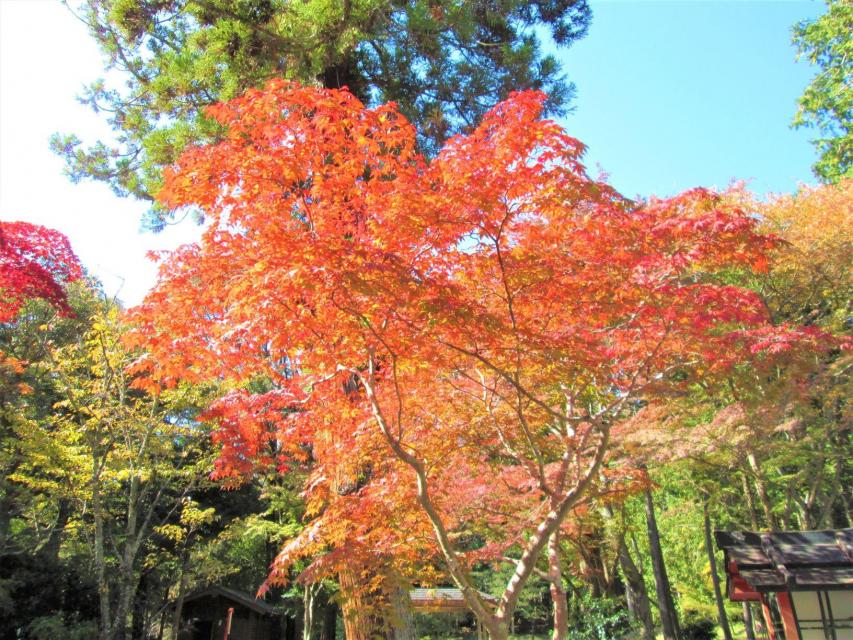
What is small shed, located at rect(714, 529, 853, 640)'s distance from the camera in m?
9.08

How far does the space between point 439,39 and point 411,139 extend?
3689 millimetres

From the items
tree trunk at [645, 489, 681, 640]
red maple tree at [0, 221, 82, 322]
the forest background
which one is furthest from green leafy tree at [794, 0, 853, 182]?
red maple tree at [0, 221, 82, 322]

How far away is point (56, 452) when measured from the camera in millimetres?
11266

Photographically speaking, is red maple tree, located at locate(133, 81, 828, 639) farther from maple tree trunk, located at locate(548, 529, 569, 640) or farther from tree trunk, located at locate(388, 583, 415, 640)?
tree trunk, located at locate(388, 583, 415, 640)

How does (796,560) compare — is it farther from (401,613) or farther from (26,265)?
(26,265)

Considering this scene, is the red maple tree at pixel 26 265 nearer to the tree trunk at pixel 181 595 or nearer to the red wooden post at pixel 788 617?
the tree trunk at pixel 181 595

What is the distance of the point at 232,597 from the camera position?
17.4m

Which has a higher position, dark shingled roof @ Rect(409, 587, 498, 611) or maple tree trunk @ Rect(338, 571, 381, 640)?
maple tree trunk @ Rect(338, 571, 381, 640)

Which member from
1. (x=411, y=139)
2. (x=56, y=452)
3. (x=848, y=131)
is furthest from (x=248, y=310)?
(x=848, y=131)

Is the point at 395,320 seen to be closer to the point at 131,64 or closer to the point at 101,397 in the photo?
the point at 131,64

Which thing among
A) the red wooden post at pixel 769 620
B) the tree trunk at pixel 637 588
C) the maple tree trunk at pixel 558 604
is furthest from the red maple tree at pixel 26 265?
the red wooden post at pixel 769 620

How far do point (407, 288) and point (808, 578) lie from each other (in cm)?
879

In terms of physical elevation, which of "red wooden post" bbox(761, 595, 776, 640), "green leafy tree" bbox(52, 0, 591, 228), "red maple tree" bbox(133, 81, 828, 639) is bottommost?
"red wooden post" bbox(761, 595, 776, 640)

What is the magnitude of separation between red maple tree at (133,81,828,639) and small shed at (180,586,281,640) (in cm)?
1302
